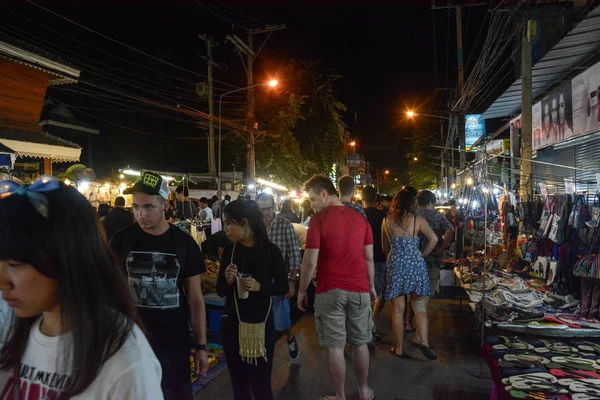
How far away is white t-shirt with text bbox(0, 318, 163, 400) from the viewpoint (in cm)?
113

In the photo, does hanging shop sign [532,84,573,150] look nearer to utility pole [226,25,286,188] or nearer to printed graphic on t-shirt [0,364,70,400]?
printed graphic on t-shirt [0,364,70,400]

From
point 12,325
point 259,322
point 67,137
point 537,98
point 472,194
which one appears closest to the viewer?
point 12,325

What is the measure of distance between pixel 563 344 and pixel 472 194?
109 inches

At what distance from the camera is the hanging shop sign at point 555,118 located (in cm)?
927

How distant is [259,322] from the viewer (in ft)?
11.0

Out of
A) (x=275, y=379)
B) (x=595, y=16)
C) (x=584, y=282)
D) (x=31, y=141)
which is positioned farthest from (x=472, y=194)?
(x=31, y=141)

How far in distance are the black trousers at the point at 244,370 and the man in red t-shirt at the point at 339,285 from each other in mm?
904

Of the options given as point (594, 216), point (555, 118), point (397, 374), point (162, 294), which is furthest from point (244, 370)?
point (555, 118)

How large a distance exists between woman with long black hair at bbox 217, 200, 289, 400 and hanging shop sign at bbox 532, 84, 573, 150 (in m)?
8.48

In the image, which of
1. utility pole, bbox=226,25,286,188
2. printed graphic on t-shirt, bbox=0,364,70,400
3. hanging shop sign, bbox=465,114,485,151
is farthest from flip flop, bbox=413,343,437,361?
hanging shop sign, bbox=465,114,485,151

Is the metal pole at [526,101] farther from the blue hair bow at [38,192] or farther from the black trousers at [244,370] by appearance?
the blue hair bow at [38,192]

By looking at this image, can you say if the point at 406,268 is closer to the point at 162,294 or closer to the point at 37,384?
the point at 162,294

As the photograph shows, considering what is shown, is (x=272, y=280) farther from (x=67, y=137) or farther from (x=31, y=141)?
(x=67, y=137)

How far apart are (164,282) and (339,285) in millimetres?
1872
